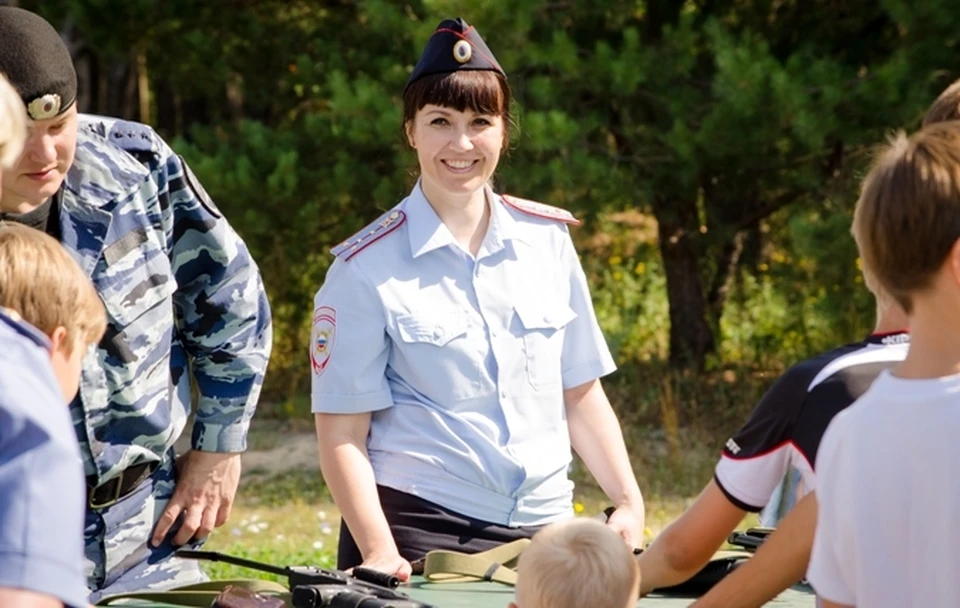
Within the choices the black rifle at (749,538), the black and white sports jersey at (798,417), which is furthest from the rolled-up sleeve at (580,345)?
the black and white sports jersey at (798,417)

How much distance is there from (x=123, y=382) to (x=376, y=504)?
1.72 feet

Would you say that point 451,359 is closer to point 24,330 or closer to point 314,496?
point 24,330

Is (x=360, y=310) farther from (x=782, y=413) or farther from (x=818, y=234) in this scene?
(x=818, y=234)

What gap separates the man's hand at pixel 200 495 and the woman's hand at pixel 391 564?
14.9 inches

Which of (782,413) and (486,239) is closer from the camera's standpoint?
(782,413)

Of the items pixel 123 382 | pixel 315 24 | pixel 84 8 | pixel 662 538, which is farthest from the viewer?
pixel 315 24

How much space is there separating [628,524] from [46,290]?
150cm

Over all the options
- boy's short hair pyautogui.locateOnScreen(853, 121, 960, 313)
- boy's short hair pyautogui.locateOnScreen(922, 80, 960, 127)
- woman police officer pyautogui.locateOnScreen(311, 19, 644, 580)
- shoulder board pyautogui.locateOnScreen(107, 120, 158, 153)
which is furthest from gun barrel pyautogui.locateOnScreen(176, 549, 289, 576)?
boy's short hair pyautogui.locateOnScreen(922, 80, 960, 127)

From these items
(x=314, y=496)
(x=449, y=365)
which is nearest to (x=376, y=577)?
(x=449, y=365)

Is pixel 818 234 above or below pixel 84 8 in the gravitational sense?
below

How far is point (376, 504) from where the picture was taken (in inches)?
117

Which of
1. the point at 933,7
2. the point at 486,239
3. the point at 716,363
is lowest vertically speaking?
the point at 716,363

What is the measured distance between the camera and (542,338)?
3.14 metres

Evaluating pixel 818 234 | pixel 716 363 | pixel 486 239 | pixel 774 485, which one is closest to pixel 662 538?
pixel 774 485
